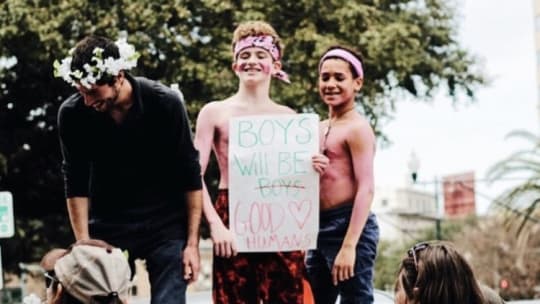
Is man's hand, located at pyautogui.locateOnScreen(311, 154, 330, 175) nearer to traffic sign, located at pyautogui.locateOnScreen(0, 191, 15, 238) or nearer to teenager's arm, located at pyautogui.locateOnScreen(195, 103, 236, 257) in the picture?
teenager's arm, located at pyautogui.locateOnScreen(195, 103, 236, 257)

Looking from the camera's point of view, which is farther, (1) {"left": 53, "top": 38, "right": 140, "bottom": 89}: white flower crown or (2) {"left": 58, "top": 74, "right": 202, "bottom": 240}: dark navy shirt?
(2) {"left": 58, "top": 74, "right": 202, "bottom": 240}: dark navy shirt

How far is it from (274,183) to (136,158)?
2.09ft

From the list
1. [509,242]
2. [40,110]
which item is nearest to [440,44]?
[40,110]

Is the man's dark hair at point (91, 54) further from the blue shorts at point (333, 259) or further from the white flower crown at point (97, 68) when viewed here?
the blue shorts at point (333, 259)

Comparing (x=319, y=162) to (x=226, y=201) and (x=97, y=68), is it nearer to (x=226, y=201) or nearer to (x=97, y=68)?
(x=226, y=201)

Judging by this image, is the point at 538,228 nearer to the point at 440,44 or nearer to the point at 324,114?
the point at 440,44

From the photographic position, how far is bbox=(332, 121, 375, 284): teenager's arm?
4223mm

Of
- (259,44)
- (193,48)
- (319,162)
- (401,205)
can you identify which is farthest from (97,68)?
(401,205)

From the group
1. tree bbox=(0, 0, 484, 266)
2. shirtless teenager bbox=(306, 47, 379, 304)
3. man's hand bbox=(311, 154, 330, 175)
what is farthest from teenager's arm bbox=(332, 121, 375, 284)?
tree bbox=(0, 0, 484, 266)

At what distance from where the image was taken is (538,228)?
125 ft

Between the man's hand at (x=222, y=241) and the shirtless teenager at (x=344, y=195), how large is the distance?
1.24 ft

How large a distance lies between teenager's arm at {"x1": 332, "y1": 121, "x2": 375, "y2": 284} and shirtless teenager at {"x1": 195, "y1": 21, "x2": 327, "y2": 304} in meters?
0.14

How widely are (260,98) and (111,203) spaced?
2.61ft

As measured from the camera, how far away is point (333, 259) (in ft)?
14.2
